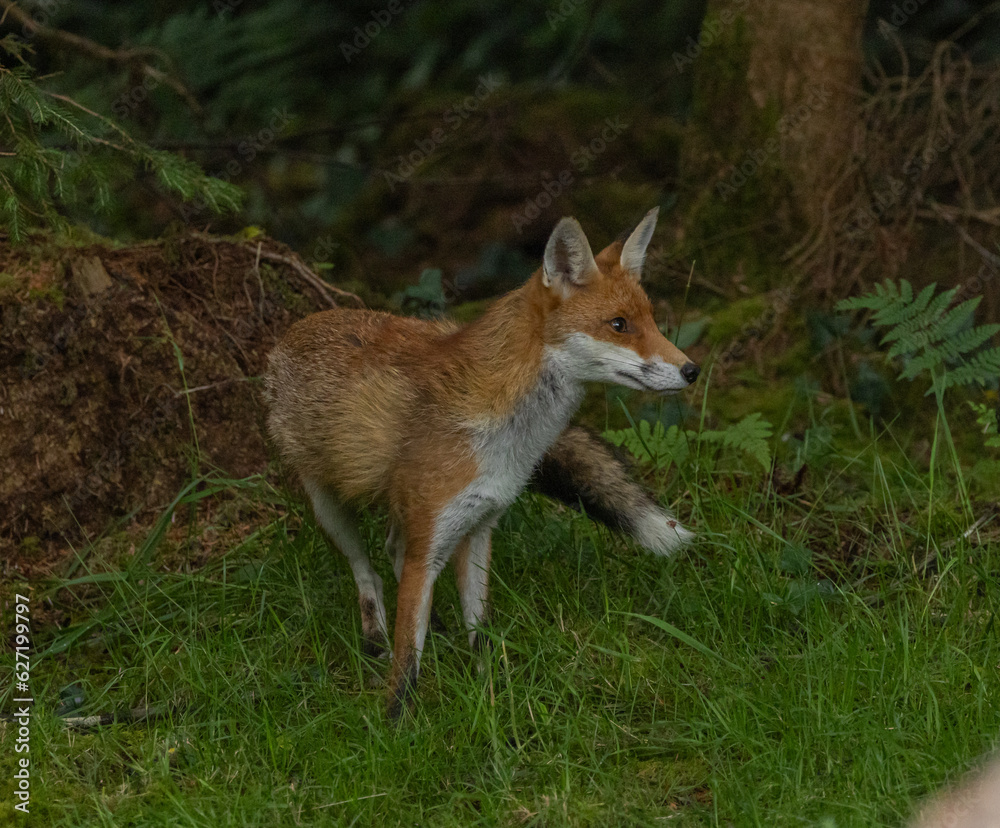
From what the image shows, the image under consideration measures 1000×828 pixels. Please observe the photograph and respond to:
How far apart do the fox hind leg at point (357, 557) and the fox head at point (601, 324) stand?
1319 mm

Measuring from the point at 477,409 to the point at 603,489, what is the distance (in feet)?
2.28

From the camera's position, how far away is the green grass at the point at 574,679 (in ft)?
12.0

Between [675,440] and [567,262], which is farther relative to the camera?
[675,440]

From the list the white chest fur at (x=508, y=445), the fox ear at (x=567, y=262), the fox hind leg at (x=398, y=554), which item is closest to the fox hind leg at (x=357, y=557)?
the fox hind leg at (x=398, y=554)

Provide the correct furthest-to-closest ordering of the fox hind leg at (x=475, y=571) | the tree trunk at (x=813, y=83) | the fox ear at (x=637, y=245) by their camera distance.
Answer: the tree trunk at (x=813, y=83) < the fox hind leg at (x=475, y=571) < the fox ear at (x=637, y=245)

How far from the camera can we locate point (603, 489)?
15.3ft

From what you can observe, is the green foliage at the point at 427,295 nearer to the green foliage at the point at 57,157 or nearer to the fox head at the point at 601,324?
the green foliage at the point at 57,157

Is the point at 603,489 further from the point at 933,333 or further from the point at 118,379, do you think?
the point at 118,379

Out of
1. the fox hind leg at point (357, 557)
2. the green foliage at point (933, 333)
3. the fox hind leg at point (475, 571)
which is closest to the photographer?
the fox hind leg at point (475, 571)

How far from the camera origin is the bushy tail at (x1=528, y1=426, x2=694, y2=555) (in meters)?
4.53

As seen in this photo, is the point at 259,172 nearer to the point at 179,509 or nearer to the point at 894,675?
the point at 179,509

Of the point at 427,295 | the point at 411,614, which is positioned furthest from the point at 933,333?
the point at 411,614

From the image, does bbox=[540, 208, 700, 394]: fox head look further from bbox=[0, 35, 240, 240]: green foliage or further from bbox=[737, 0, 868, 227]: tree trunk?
bbox=[737, 0, 868, 227]: tree trunk

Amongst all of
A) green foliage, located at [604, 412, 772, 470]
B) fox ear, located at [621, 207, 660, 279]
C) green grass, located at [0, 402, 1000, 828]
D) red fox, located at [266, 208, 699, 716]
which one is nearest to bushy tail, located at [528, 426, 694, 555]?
red fox, located at [266, 208, 699, 716]
